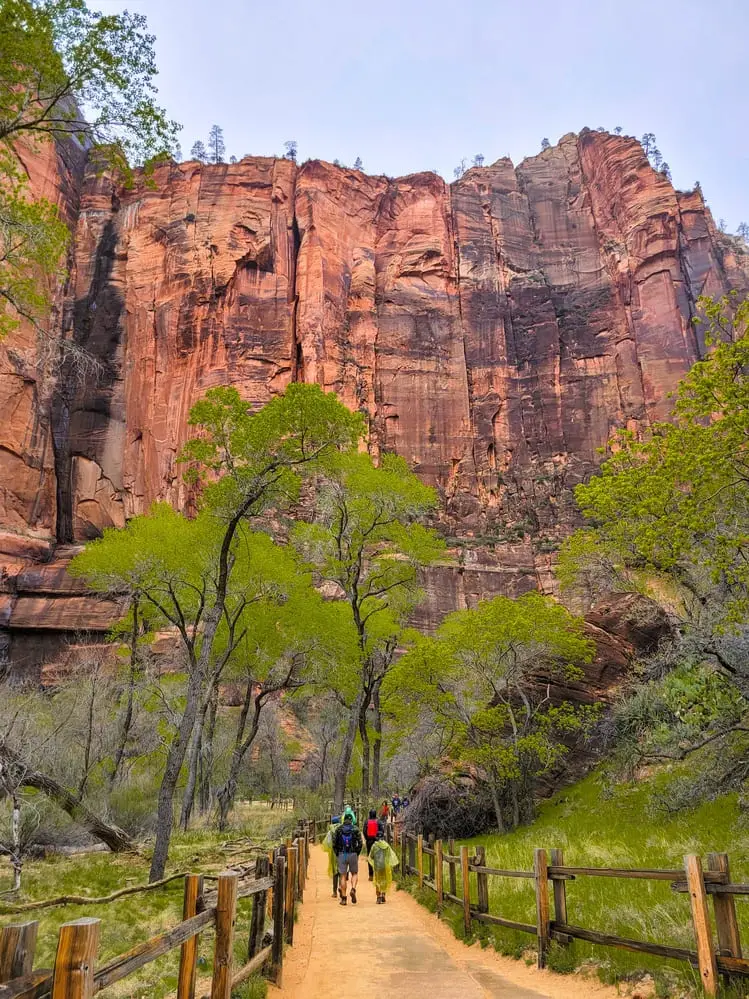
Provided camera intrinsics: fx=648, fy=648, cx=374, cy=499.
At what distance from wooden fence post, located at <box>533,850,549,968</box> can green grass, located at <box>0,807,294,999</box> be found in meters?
3.33

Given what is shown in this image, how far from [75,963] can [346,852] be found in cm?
1097

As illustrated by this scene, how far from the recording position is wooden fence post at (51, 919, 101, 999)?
10.5ft

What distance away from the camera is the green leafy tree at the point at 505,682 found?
20.5m

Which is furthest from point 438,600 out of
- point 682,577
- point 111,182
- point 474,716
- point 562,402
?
point 111,182

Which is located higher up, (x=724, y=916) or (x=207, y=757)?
(x=207, y=757)

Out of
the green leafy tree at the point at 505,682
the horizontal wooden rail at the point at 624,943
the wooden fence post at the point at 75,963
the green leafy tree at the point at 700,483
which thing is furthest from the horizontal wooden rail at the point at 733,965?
the green leafy tree at the point at 505,682

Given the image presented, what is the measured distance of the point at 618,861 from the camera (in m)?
11.9

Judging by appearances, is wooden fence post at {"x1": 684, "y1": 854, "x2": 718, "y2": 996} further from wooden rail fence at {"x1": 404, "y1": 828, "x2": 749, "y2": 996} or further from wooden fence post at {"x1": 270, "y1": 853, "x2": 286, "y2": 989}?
wooden fence post at {"x1": 270, "y1": 853, "x2": 286, "y2": 989}

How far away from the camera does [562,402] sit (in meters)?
71.1

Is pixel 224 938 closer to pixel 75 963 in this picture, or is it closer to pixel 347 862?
pixel 75 963

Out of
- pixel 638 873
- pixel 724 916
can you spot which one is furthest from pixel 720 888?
pixel 638 873

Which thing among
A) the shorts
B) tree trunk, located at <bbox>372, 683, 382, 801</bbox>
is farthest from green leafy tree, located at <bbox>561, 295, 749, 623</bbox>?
tree trunk, located at <bbox>372, 683, 382, 801</bbox>

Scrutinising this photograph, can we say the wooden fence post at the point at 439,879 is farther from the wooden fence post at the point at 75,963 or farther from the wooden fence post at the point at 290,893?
the wooden fence post at the point at 75,963

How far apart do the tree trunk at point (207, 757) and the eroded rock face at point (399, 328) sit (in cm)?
3009
